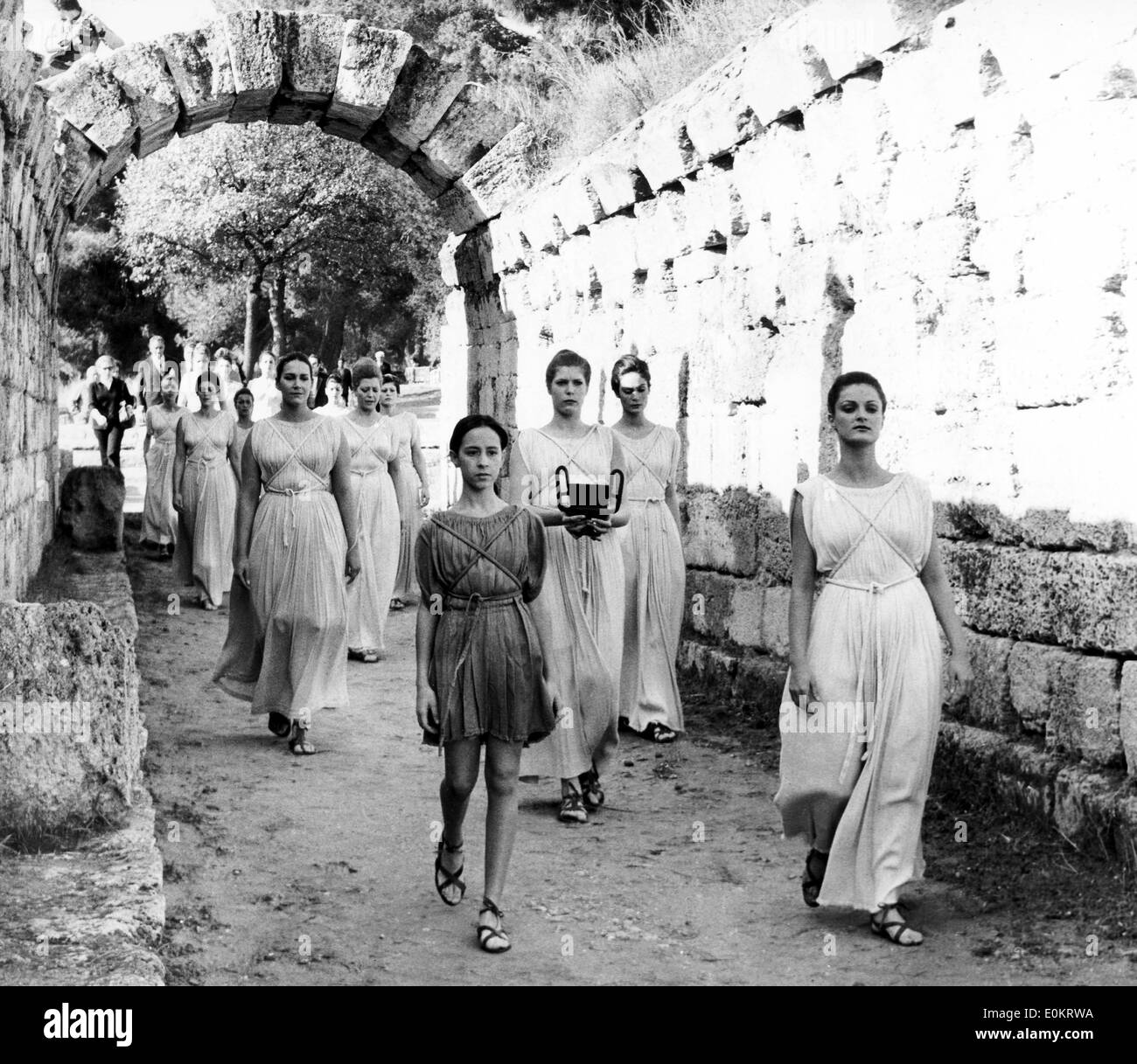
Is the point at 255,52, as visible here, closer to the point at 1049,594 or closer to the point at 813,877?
the point at 1049,594

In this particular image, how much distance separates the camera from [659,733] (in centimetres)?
797

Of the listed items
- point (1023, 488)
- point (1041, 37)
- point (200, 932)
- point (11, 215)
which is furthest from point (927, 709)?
point (11, 215)

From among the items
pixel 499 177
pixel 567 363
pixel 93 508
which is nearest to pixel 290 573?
pixel 567 363

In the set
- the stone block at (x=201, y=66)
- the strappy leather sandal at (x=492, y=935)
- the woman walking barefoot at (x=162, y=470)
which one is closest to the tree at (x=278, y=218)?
the woman walking barefoot at (x=162, y=470)

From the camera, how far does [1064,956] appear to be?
15.4ft

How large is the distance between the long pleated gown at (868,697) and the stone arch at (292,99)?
9.21 m

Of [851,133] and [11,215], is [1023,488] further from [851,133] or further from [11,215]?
[11,215]

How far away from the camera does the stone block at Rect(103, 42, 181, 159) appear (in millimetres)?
12539

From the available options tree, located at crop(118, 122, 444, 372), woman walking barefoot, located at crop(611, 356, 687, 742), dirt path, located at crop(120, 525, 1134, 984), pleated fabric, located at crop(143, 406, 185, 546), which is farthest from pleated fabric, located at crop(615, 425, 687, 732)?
tree, located at crop(118, 122, 444, 372)

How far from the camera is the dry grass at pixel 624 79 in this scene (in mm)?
10531

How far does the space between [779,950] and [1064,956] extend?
2.84 ft

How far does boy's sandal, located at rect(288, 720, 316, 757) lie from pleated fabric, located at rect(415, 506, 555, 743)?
9.35ft

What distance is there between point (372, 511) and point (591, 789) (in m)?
4.55

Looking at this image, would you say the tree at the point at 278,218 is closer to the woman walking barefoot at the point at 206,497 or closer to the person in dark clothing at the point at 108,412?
the person in dark clothing at the point at 108,412
